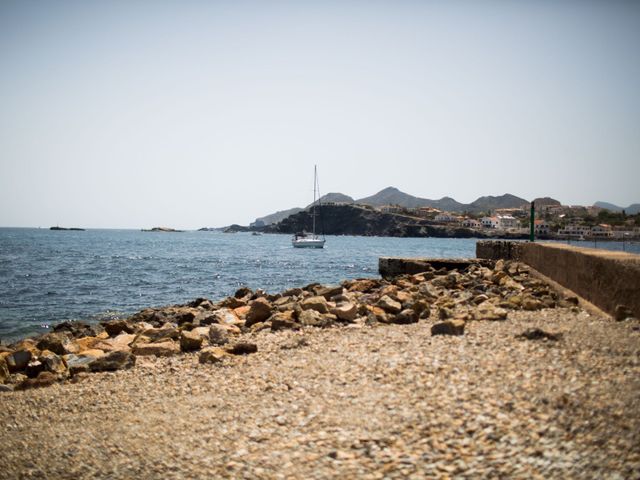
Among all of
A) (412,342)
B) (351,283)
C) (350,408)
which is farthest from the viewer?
(351,283)

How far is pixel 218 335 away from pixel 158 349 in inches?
47.3

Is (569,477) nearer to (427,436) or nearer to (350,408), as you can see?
(427,436)

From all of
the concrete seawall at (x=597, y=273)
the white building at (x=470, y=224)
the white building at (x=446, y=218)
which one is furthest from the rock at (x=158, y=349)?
the white building at (x=446, y=218)

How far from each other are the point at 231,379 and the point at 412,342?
274cm

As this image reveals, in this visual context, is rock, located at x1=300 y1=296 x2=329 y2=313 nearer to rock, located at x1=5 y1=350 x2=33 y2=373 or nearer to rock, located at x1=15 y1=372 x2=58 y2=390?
rock, located at x1=15 y1=372 x2=58 y2=390

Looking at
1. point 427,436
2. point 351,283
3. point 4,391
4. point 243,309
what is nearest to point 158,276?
point 351,283

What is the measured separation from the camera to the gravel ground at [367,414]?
4375mm

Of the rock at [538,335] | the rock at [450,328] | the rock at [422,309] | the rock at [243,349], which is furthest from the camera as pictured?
the rock at [422,309]

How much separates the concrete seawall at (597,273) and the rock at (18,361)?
10.4 m

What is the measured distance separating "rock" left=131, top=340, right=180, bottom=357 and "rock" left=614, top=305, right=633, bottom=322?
7.40m

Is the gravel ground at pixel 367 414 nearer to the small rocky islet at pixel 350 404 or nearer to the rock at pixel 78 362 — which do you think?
the small rocky islet at pixel 350 404

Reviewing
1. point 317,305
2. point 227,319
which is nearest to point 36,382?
point 227,319

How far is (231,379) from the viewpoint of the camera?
23.6 feet

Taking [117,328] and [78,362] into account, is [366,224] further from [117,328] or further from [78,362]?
[78,362]
